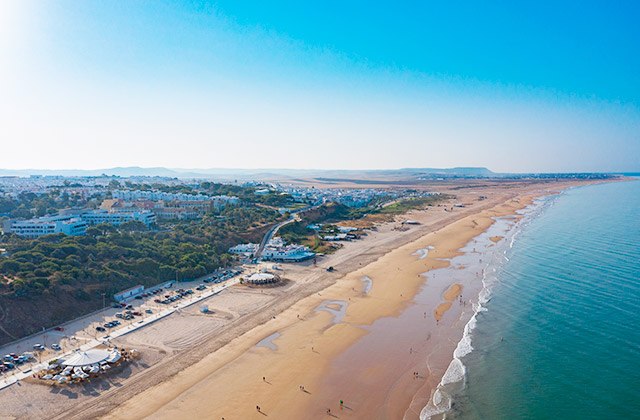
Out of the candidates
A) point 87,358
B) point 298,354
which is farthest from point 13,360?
point 298,354

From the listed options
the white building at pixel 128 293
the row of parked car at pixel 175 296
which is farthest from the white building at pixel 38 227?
the row of parked car at pixel 175 296

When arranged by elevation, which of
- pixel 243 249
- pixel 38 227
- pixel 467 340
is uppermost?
pixel 38 227

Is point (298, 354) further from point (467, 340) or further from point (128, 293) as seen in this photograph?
point (128, 293)

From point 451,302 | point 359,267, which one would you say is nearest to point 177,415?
point 451,302

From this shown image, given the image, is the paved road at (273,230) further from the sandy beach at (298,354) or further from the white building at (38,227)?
the white building at (38,227)

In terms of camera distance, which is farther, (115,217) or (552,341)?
(115,217)

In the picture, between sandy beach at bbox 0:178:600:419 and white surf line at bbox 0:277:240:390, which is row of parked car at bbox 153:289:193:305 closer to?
white surf line at bbox 0:277:240:390
